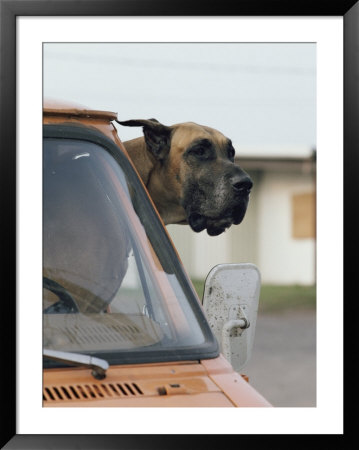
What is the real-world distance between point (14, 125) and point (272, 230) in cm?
96

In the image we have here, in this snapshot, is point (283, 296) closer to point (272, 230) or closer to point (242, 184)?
point (272, 230)

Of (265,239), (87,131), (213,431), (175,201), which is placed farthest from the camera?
(175,201)

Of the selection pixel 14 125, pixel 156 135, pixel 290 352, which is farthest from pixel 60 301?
pixel 290 352

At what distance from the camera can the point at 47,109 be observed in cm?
268

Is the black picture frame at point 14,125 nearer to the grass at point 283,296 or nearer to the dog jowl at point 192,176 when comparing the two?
the grass at point 283,296

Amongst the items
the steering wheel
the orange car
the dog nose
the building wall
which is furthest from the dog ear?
the steering wheel

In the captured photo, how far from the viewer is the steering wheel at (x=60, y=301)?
2.55 meters

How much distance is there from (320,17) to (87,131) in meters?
0.79

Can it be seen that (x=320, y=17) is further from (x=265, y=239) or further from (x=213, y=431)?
(x=213, y=431)

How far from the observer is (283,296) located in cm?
308

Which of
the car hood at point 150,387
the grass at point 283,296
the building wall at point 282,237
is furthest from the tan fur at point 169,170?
the car hood at point 150,387

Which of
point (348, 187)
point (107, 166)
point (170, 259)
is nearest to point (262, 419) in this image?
point (170, 259)

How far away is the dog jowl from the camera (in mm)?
3092

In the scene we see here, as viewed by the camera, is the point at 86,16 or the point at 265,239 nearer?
the point at 86,16
